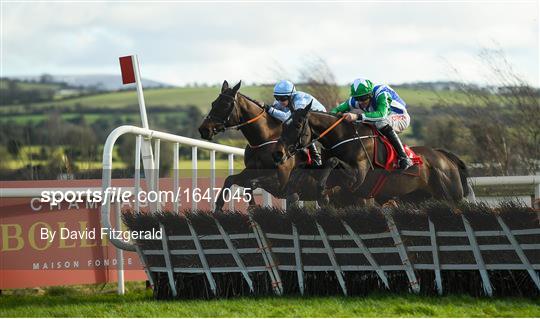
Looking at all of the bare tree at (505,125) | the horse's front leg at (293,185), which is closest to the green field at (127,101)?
the bare tree at (505,125)

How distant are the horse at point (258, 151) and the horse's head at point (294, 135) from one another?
1.13 ft

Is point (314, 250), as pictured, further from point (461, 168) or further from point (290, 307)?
point (461, 168)

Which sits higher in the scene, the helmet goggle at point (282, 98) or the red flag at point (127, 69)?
the red flag at point (127, 69)

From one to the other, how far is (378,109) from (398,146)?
0.42 meters

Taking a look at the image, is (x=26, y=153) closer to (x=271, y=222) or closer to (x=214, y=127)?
(x=214, y=127)

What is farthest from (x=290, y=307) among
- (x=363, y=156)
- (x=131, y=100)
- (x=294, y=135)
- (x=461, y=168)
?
(x=131, y=100)

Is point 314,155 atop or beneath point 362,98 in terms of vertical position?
beneath

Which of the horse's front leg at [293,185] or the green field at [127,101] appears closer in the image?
the horse's front leg at [293,185]

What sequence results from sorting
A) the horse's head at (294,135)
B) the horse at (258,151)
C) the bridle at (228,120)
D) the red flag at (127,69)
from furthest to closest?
1. the red flag at (127,69)
2. the bridle at (228,120)
3. the horse at (258,151)
4. the horse's head at (294,135)

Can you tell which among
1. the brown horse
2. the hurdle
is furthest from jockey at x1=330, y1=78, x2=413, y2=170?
the hurdle

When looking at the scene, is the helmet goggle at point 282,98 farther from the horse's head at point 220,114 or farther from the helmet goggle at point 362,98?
the helmet goggle at point 362,98

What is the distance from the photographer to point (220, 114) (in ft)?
30.7

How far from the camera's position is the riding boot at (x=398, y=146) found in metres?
9.43

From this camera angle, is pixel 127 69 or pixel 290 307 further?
pixel 127 69
